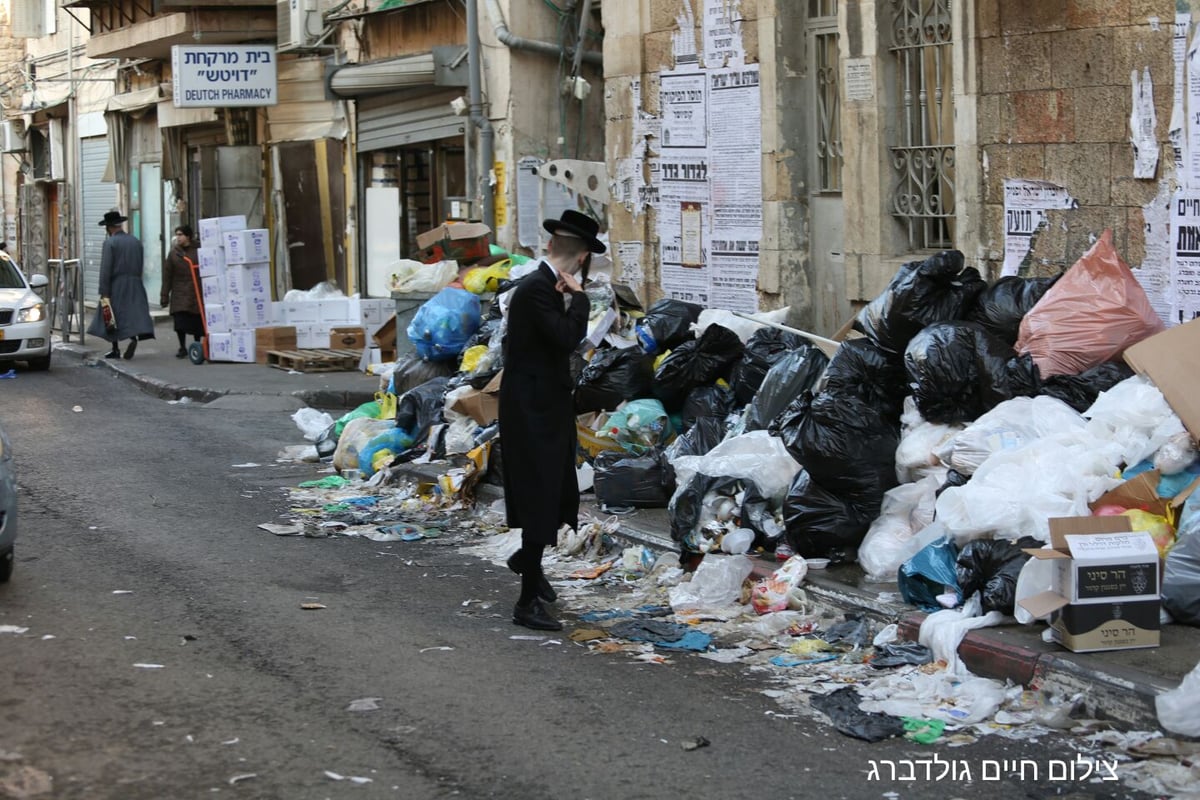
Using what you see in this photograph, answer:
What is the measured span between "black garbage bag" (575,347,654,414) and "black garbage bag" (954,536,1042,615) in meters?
3.84

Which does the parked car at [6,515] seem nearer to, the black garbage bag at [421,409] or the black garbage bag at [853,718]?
the black garbage bag at [853,718]

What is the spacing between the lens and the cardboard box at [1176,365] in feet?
22.4

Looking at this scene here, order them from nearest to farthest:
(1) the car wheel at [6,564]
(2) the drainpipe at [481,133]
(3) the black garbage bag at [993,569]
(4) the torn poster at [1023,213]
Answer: (3) the black garbage bag at [993,569]
(1) the car wheel at [6,564]
(4) the torn poster at [1023,213]
(2) the drainpipe at [481,133]

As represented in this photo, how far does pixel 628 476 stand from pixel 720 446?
899mm

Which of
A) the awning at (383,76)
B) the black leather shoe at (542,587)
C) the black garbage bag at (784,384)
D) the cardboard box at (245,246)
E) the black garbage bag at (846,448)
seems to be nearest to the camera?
the black leather shoe at (542,587)

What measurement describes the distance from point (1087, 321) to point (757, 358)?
2300mm

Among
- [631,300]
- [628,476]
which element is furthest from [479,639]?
[631,300]

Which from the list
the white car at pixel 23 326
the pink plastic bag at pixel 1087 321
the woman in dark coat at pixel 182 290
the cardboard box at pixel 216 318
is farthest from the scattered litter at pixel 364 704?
the white car at pixel 23 326

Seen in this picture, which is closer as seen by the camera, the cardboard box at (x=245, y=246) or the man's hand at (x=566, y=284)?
the man's hand at (x=566, y=284)

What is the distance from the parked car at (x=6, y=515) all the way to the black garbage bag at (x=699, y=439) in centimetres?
357

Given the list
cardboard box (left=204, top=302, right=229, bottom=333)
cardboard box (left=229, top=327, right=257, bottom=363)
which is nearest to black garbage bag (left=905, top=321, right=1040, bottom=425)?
cardboard box (left=229, top=327, right=257, bottom=363)

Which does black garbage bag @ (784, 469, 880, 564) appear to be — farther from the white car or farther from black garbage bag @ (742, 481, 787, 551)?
the white car

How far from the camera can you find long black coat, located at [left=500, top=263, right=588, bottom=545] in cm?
674

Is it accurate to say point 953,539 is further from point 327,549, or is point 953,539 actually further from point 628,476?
point 327,549
